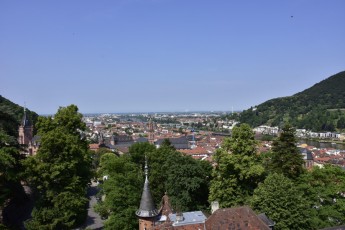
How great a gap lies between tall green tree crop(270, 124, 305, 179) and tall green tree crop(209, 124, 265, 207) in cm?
188

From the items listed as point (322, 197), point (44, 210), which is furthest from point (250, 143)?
point (44, 210)

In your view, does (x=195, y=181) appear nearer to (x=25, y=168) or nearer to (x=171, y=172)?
(x=171, y=172)

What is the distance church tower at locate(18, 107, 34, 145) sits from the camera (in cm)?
5691

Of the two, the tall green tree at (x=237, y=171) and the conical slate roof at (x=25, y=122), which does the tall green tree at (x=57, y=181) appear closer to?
the tall green tree at (x=237, y=171)

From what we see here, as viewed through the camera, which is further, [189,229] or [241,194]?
[241,194]

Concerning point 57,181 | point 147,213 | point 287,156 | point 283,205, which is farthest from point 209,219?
point 287,156

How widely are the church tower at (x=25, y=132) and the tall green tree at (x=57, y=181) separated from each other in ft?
117

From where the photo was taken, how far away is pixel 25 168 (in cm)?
2273

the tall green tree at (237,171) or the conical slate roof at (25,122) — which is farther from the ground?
the conical slate roof at (25,122)

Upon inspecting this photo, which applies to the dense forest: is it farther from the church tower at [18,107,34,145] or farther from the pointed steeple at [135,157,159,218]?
the church tower at [18,107,34,145]

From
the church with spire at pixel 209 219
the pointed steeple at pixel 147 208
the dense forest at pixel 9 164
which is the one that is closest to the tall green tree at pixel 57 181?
the dense forest at pixel 9 164

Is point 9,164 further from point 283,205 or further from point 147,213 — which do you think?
point 283,205

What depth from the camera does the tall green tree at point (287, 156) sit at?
95.3 feet

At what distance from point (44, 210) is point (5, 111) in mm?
9085
